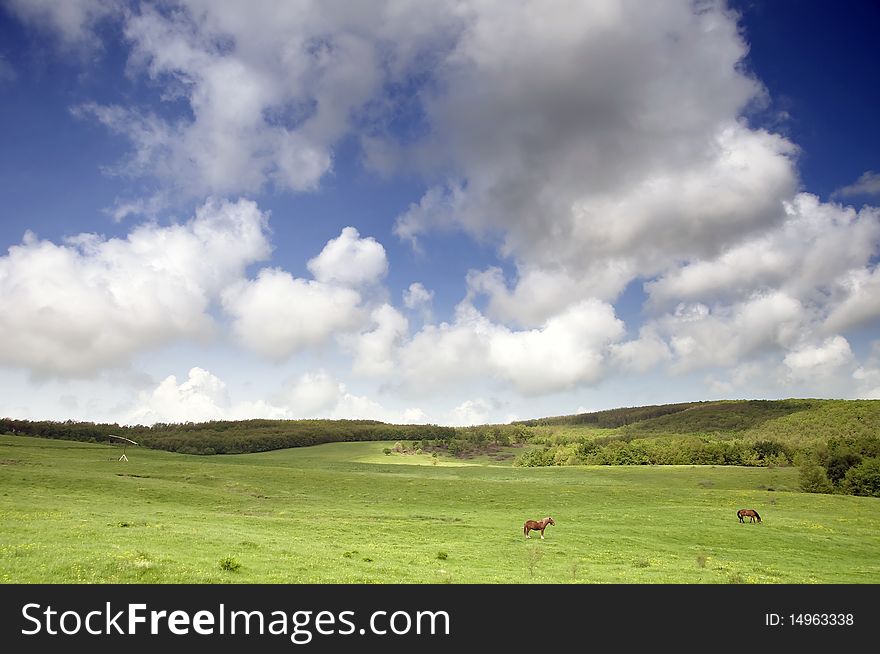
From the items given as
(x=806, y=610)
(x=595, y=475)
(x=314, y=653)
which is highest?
A: (x=314, y=653)

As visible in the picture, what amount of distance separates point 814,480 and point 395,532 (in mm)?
82659

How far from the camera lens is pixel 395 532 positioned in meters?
37.5

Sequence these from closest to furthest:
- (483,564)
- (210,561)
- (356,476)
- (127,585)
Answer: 1. (127,585)
2. (210,561)
3. (483,564)
4. (356,476)

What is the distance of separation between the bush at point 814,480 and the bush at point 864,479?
2.37m

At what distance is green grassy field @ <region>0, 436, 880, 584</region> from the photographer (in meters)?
20.8

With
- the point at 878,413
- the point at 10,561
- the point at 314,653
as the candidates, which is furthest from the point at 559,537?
the point at 878,413

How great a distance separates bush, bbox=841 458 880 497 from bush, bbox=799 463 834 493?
2.37 metres

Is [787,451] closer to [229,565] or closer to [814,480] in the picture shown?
[814,480]

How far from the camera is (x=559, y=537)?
122 feet

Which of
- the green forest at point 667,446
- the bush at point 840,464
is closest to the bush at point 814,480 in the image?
the green forest at point 667,446

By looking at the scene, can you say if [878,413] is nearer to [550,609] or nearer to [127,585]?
[550,609]

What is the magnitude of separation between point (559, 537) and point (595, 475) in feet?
246

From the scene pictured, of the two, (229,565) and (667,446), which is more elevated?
(229,565)

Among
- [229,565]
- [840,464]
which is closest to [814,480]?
[840,464]
